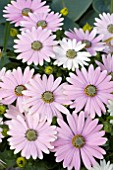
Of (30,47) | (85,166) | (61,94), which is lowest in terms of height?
(85,166)

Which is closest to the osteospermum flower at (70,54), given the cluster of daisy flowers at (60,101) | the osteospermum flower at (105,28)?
the cluster of daisy flowers at (60,101)

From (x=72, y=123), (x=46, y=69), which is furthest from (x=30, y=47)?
(x=72, y=123)

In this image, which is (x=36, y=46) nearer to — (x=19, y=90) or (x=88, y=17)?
(x=19, y=90)

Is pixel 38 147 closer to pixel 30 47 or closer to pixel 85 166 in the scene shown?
pixel 85 166

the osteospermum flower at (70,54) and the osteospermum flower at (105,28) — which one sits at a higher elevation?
the osteospermum flower at (105,28)

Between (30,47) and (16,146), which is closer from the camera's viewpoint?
(16,146)

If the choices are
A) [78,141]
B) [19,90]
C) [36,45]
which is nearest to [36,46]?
[36,45]

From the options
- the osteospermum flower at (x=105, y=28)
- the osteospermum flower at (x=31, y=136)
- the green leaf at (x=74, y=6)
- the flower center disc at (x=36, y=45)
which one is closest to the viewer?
the osteospermum flower at (x=31, y=136)

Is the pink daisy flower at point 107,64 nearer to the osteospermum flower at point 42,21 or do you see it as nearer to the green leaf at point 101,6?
the osteospermum flower at point 42,21
